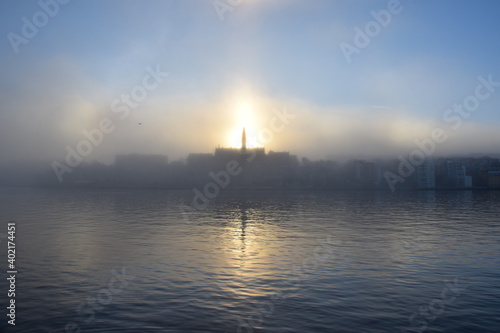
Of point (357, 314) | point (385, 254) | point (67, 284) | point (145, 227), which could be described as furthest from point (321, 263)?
point (145, 227)

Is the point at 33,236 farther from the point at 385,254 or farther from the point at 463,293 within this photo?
the point at 463,293

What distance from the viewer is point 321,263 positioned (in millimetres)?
36250

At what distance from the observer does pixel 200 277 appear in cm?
3097

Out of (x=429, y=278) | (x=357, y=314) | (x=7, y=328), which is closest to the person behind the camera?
(x=7, y=328)

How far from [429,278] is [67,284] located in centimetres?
2597

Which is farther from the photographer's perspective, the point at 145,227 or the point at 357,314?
the point at 145,227

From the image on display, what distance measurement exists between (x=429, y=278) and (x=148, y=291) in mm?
20247

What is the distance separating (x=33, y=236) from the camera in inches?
2130

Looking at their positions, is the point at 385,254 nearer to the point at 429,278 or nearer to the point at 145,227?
the point at 429,278

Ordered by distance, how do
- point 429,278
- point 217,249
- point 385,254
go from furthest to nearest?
1. point 217,249
2. point 385,254
3. point 429,278

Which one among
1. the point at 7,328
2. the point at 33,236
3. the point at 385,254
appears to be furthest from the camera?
the point at 33,236

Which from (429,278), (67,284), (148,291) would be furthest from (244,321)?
(429,278)

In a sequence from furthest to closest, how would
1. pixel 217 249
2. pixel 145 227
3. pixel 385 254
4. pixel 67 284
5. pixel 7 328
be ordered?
pixel 145 227 < pixel 217 249 < pixel 385 254 < pixel 67 284 < pixel 7 328

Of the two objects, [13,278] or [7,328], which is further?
[13,278]
